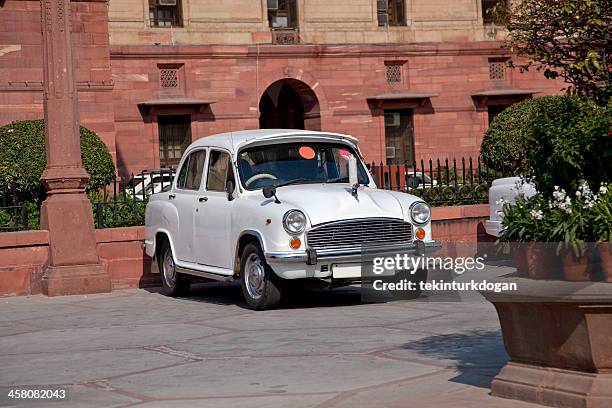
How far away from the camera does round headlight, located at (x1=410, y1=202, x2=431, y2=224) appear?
1317cm

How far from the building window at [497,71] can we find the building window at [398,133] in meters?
3.13

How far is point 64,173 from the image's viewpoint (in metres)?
15.8

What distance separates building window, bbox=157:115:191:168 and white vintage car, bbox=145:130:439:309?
75.4 feet

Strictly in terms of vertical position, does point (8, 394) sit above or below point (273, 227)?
below

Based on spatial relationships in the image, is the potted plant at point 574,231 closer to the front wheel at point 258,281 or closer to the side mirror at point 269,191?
the front wheel at point 258,281

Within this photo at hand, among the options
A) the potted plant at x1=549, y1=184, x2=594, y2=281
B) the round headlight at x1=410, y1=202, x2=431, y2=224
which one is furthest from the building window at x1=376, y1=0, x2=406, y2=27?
the potted plant at x1=549, y1=184, x2=594, y2=281

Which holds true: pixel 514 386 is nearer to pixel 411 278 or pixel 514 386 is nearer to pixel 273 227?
pixel 411 278

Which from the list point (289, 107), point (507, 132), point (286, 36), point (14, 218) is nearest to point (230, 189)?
point (14, 218)

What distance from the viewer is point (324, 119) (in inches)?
1556

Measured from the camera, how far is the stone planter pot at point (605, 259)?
660cm

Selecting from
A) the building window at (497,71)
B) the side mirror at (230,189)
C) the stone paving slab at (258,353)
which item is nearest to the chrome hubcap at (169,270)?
the stone paving slab at (258,353)

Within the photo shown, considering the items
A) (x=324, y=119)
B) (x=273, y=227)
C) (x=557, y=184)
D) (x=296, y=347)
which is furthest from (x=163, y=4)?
(x=557, y=184)

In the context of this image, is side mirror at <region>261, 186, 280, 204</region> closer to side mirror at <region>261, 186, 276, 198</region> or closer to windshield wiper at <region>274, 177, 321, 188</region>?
side mirror at <region>261, 186, 276, 198</region>

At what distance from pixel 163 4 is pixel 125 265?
22.5 meters
